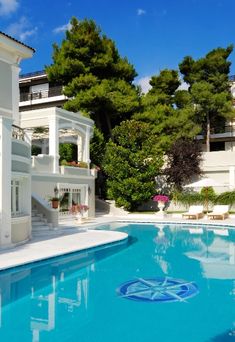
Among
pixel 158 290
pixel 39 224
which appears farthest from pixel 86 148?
pixel 158 290

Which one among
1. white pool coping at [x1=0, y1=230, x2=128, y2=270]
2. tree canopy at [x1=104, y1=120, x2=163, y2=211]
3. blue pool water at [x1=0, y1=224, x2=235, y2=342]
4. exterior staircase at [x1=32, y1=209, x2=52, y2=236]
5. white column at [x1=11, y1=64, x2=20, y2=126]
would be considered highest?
white column at [x1=11, y1=64, x2=20, y2=126]

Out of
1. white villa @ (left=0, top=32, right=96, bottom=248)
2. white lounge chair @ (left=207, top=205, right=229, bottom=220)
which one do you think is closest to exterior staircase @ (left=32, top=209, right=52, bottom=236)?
white villa @ (left=0, top=32, right=96, bottom=248)

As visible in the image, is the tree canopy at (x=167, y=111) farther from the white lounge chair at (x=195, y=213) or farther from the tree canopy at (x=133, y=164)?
the white lounge chair at (x=195, y=213)

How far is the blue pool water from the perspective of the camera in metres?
7.38

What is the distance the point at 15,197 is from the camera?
16984mm

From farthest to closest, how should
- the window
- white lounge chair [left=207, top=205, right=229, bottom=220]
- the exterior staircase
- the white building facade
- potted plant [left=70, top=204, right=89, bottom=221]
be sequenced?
white lounge chair [left=207, top=205, right=229, bottom=220] → potted plant [left=70, top=204, right=89, bottom=221] → the exterior staircase → the window → the white building facade

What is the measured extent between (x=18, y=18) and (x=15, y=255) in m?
13.0

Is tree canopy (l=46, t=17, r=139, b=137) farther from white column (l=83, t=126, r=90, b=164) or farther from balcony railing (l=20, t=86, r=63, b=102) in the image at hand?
balcony railing (l=20, t=86, r=63, b=102)

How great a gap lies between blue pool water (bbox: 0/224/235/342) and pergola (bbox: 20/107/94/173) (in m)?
11.3

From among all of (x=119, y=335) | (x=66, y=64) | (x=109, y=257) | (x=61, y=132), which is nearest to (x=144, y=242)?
(x=109, y=257)

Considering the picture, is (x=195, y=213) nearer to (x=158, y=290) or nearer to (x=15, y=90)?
(x=15, y=90)

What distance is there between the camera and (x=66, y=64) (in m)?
35.5

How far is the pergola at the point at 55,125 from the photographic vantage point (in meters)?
25.8

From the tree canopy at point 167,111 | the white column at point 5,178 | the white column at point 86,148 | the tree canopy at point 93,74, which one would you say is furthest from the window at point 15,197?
the tree canopy at point 167,111
